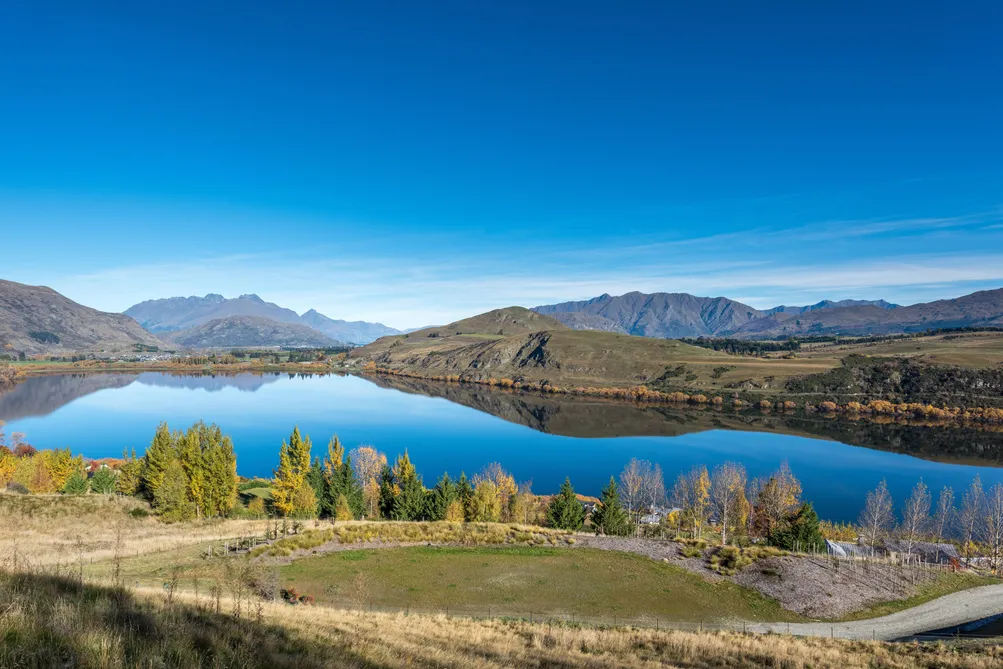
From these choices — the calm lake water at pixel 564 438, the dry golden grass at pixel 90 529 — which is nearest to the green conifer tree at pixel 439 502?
the dry golden grass at pixel 90 529

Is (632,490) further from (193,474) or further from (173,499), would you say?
(173,499)

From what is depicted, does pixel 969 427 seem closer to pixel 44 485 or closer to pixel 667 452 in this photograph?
pixel 667 452

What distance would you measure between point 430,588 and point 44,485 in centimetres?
6572

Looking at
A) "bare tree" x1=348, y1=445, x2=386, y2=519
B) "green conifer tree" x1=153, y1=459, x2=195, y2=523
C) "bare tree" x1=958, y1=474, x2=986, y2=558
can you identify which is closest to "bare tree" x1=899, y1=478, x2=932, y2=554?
"bare tree" x1=958, y1=474, x2=986, y2=558

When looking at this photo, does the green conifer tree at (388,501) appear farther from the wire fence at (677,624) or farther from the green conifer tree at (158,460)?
the wire fence at (677,624)

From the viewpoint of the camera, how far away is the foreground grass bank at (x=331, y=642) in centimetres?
766

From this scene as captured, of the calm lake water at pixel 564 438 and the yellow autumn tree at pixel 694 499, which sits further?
the calm lake water at pixel 564 438

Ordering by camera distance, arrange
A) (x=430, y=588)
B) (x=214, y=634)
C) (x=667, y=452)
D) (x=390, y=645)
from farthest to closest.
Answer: (x=667, y=452), (x=430, y=588), (x=390, y=645), (x=214, y=634)

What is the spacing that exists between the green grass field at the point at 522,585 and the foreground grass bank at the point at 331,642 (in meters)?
5.64

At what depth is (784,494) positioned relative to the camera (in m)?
65.9

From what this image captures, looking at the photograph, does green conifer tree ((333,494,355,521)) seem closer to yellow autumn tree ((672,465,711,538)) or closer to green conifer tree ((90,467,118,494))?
green conifer tree ((90,467,118,494))

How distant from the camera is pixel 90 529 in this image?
133 feet

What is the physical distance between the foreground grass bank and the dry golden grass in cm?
2267

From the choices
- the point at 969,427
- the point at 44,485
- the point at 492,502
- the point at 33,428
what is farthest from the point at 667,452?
the point at 33,428
